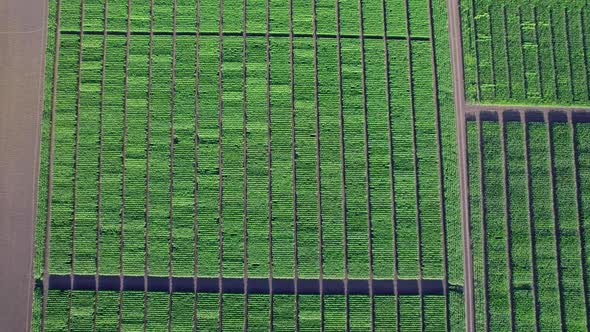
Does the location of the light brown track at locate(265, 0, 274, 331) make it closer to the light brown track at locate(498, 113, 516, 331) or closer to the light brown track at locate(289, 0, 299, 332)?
the light brown track at locate(289, 0, 299, 332)

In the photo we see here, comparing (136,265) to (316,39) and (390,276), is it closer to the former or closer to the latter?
(390,276)

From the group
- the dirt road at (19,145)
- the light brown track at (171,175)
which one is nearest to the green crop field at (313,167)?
the light brown track at (171,175)

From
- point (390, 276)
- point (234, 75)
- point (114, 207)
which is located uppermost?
point (234, 75)

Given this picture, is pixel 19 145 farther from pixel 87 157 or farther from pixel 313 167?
pixel 313 167

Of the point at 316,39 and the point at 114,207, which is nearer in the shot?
the point at 114,207

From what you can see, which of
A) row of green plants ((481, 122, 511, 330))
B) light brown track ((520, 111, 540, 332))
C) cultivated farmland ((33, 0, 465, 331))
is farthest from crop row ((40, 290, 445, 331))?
light brown track ((520, 111, 540, 332))

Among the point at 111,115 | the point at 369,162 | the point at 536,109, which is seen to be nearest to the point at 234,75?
the point at 111,115

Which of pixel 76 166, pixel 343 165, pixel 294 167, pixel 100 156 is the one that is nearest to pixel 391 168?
pixel 343 165
